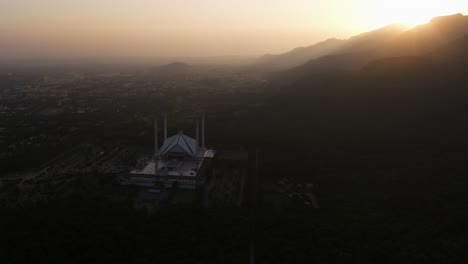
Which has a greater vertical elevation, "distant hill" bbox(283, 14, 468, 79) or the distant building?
"distant hill" bbox(283, 14, 468, 79)

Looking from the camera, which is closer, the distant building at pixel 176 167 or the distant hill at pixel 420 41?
the distant building at pixel 176 167

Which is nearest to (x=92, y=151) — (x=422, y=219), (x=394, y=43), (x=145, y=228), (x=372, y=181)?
(x=145, y=228)

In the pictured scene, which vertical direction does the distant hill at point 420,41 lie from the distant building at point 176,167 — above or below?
above

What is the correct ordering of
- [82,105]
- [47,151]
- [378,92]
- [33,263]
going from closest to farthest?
[33,263]
[47,151]
[378,92]
[82,105]

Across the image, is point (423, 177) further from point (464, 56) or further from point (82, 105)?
point (82, 105)

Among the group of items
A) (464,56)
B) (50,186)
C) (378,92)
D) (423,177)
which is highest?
(464,56)

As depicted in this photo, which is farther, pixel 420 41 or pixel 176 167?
pixel 420 41

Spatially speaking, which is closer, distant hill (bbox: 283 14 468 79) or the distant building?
the distant building

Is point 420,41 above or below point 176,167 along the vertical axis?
above
